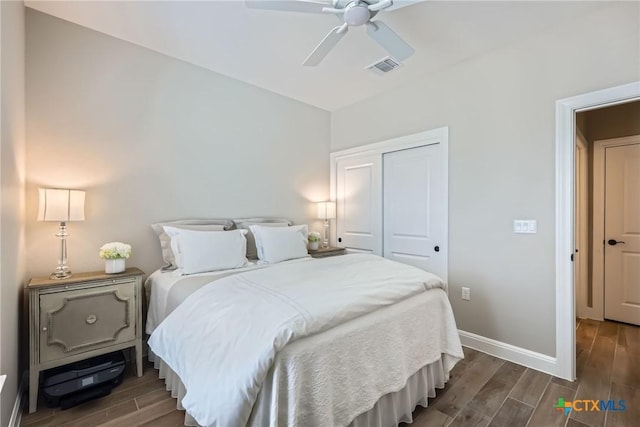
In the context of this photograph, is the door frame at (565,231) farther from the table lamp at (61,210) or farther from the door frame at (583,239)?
the table lamp at (61,210)

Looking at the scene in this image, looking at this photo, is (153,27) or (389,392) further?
(153,27)

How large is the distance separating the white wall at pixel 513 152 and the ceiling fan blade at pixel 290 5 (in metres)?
1.73

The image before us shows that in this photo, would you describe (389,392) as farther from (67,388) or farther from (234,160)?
(234,160)

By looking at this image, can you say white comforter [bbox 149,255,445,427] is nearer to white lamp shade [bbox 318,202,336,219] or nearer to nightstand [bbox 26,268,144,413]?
nightstand [bbox 26,268,144,413]

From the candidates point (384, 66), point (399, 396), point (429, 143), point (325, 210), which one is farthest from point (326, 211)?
point (399, 396)

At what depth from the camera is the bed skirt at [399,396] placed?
1512 millimetres

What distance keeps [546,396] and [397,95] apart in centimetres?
304

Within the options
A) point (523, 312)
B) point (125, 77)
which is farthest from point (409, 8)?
point (523, 312)

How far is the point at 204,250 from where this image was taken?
2377mm

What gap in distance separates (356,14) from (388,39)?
14.4 inches

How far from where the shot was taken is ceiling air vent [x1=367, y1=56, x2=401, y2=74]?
2763 mm

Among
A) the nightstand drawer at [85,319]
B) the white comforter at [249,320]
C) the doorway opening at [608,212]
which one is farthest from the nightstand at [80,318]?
the doorway opening at [608,212]

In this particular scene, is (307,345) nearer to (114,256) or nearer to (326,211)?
(114,256)

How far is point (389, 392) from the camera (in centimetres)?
152
